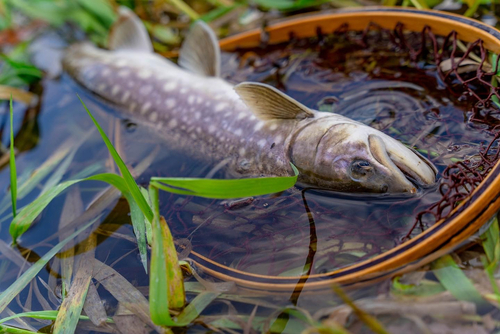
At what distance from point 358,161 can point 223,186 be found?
0.78 metres

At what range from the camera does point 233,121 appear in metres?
2.99

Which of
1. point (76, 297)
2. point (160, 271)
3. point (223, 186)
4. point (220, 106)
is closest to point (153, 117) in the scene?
point (220, 106)

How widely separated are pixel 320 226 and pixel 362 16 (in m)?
1.91

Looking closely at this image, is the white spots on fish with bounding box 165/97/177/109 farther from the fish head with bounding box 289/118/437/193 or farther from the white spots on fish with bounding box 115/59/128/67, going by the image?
the fish head with bounding box 289/118/437/193

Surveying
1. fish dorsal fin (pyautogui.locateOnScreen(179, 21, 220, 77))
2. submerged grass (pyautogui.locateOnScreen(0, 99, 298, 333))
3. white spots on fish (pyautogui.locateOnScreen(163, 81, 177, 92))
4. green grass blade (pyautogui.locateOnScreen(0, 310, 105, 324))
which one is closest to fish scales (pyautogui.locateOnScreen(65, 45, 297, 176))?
white spots on fish (pyautogui.locateOnScreen(163, 81, 177, 92))

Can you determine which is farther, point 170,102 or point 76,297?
point 170,102

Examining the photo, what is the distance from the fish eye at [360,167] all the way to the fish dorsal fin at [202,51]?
66.5 inches

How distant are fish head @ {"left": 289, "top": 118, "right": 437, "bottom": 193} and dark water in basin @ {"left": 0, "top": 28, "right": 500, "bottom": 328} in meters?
0.10

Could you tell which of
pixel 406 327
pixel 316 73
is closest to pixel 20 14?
pixel 316 73

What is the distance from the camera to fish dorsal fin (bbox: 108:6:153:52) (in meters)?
4.24

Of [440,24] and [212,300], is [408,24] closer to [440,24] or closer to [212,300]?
[440,24]

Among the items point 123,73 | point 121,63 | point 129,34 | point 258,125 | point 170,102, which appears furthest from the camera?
point 129,34

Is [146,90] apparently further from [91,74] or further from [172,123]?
[91,74]

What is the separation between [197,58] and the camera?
368cm
